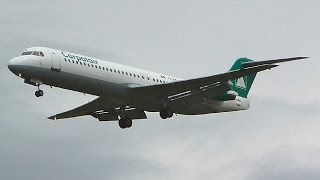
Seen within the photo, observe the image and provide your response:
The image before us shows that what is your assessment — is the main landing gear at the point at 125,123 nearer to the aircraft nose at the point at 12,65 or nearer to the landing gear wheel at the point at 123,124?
the landing gear wheel at the point at 123,124

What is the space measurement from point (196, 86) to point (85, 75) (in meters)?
8.11

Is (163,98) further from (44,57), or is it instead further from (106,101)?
(44,57)

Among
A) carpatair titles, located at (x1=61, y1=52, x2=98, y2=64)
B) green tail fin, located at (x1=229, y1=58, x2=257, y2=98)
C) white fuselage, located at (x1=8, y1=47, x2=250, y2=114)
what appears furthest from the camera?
green tail fin, located at (x1=229, y1=58, x2=257, y2=98)

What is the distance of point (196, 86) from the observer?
68.1 meters

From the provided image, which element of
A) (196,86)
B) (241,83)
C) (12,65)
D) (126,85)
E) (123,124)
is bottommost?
(123,124)

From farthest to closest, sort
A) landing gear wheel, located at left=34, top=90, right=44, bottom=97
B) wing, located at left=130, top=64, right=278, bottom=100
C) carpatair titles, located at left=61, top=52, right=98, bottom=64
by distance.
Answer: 1. wing, located at left=130, top=64, right=278, bottom=100
2. carpatair titles, located at left=61, top=52, right=98, bottom=64
3. landing gear wheel, located at left=34, top=90, right=44, bottom=97

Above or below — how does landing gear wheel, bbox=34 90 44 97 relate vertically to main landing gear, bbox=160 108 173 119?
above

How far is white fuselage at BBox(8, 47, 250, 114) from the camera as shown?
63.8 meters

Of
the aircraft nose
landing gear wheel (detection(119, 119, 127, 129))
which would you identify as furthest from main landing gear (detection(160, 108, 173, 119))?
the aircraft nose

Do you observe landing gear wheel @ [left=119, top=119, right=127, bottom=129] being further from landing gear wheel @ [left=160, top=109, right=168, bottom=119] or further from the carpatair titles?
the carpatair titles

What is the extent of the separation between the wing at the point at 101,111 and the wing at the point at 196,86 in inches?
153

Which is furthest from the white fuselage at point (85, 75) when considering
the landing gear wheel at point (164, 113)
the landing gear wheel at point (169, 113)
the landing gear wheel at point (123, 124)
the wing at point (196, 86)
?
the landing gear wheel at point (123, 124)

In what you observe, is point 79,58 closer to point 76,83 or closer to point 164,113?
point 76,83

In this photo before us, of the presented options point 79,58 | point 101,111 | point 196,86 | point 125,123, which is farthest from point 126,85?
point 101,111
